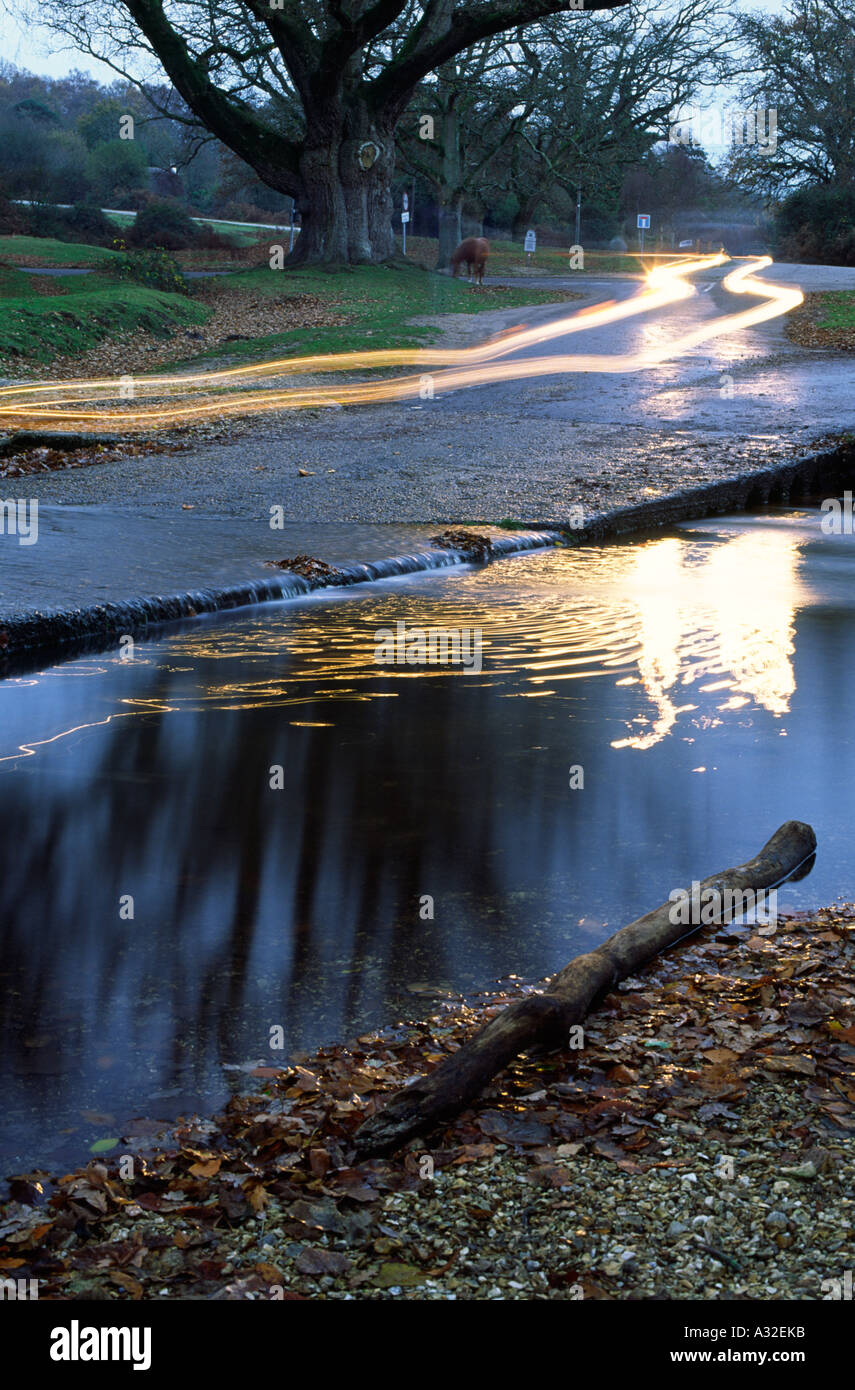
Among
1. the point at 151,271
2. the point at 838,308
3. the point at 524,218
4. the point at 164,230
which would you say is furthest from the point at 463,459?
the point at 524,218

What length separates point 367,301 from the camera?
33531mm

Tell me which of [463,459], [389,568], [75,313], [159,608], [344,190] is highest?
[344,190]

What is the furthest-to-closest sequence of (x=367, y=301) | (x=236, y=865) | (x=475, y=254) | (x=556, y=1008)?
1. (x=475, y=254)
2. (x=367, y=301)
3. (x=236, y=865)
4. (x=556, y=1008)

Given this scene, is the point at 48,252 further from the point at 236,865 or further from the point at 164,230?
the point at 236,865

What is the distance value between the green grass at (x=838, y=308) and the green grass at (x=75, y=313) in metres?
14.3

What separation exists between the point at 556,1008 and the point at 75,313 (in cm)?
2589

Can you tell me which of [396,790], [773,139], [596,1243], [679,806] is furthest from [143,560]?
[773,139]

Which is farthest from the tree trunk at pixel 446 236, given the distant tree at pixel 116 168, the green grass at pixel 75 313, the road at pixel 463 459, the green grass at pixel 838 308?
the distant tree at pixel 116 168

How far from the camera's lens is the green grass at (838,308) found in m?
30.9

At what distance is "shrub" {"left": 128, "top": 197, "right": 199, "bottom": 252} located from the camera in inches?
1873

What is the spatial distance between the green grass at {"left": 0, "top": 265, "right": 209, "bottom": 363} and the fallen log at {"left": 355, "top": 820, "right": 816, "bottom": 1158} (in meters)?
22.4

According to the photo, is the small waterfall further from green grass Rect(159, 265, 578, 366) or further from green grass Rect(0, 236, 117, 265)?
green grass Rect(0, 236, 117, 265)

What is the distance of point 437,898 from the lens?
5398 mm
